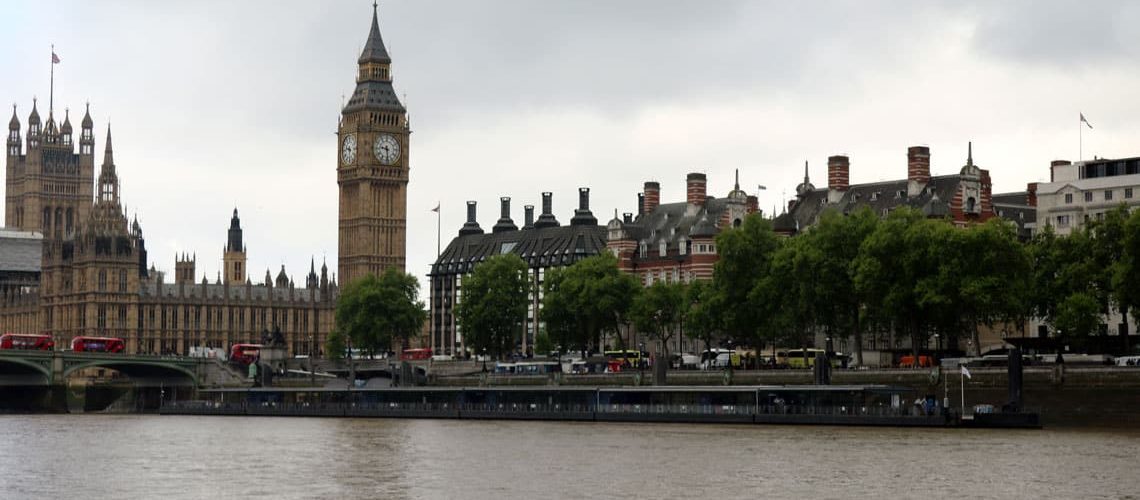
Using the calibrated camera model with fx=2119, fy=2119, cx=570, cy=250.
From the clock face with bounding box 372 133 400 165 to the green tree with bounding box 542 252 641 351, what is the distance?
190ft

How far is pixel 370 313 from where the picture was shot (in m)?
162

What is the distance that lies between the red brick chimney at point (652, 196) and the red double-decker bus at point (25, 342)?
144 ft

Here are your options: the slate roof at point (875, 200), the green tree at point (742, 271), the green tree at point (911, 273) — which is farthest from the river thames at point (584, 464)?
the slate roof at point (875, 200)

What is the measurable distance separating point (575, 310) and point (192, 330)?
74.6 meters

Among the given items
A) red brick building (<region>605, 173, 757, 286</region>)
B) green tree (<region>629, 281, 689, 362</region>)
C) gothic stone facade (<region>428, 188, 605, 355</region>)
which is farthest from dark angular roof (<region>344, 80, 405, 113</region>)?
green tree (<region>629, 281, 689, 362</region>)

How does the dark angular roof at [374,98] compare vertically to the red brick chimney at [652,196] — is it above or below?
above

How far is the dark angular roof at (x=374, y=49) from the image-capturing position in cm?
19362

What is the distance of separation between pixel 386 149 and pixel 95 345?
148 feet

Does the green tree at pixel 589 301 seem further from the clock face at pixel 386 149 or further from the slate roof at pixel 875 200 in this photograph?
the clock face at pixel 386 149

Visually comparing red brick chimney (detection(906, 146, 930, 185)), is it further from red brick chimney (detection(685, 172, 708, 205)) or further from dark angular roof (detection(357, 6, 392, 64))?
dark angular roof (detection(357, 6, 392, 64))

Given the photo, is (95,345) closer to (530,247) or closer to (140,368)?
(140,368)

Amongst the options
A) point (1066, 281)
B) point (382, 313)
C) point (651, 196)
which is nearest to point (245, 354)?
point (382, 313)

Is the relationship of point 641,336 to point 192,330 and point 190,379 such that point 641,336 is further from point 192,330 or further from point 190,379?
point 192,330

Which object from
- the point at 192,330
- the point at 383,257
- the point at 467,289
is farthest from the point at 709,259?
the point at 192,330
